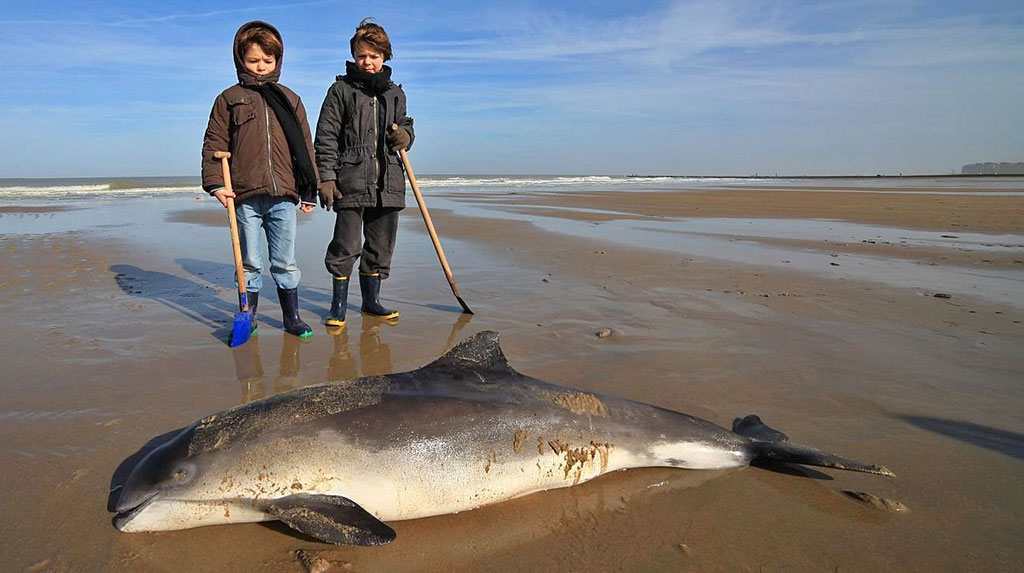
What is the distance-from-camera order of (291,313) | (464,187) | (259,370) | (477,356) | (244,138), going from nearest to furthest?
(477,356), (259,370), (244,138), (291,313), (464,187)

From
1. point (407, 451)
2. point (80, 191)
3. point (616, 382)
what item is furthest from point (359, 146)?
point (80, 191)

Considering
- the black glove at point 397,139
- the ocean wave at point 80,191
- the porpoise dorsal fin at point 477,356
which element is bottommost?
the porpoise dorsal fin at point 477,356

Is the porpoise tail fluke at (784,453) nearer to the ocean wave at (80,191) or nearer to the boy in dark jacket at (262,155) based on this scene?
the boy in dark jacket at (262,155)

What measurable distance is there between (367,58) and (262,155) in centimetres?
134

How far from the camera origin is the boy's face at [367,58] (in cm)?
520

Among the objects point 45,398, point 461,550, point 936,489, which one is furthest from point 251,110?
point 936,489

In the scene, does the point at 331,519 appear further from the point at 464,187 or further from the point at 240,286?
the point at 464,187

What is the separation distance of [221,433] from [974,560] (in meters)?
3.07

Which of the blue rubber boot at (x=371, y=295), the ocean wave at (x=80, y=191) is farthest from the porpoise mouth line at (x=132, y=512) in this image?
the ocean wave at (x=80, y=191)

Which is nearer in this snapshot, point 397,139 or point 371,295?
point 397,139

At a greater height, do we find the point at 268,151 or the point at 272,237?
the point at 268,151

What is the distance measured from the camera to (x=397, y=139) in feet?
17.7

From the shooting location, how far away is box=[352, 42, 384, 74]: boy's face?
5.20 metres

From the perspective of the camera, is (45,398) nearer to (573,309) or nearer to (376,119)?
(376,119)
